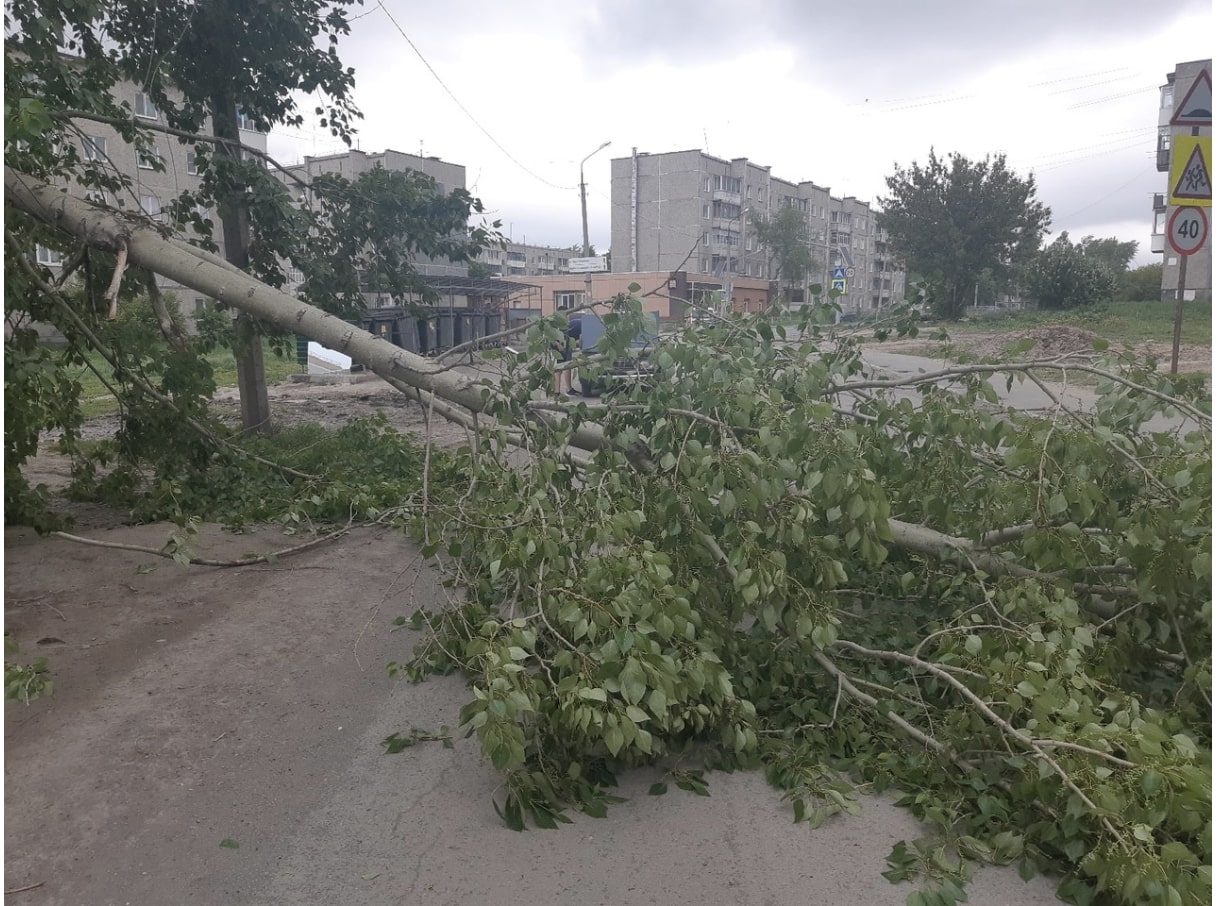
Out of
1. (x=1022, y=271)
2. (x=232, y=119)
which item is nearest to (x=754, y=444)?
(x=232, y=119)

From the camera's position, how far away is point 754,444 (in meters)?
3.50

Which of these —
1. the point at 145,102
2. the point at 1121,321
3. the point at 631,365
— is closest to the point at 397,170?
the point at 631,365

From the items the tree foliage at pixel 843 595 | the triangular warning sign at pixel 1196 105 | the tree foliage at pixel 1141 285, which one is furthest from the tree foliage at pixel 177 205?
the tree foliage at pixel 1141 285

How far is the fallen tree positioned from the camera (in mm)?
2605

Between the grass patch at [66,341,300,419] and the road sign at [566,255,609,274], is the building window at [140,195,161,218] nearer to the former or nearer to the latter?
the grass patch at [66,341,300,419]

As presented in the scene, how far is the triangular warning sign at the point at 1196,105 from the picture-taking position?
18.8 feet

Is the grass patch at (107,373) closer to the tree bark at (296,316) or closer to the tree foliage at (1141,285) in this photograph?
the tree bark at (296,316)

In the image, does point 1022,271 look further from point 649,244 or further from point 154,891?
point 154,891

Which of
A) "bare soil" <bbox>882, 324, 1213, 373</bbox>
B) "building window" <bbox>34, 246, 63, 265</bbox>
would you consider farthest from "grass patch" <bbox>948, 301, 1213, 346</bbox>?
"building window" <bbox>34, 246, 63, 265</bbox>

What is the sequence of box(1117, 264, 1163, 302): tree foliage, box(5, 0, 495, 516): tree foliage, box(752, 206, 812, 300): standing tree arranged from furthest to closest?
1. box(752, 206, 812, 300): standing tree
2. box(1117, 264, 1163, 302): tree foliage
3. box(5, 0, 495, 516): tree foliage

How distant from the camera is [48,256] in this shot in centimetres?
772

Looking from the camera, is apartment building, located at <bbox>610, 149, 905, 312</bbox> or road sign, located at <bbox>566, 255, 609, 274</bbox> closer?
road sign, located at <bbox>566, 255, 609, 274</bbox>

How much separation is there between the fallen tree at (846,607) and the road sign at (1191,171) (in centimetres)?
374

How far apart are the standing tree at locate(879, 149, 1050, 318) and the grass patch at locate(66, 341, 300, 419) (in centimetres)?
2931
